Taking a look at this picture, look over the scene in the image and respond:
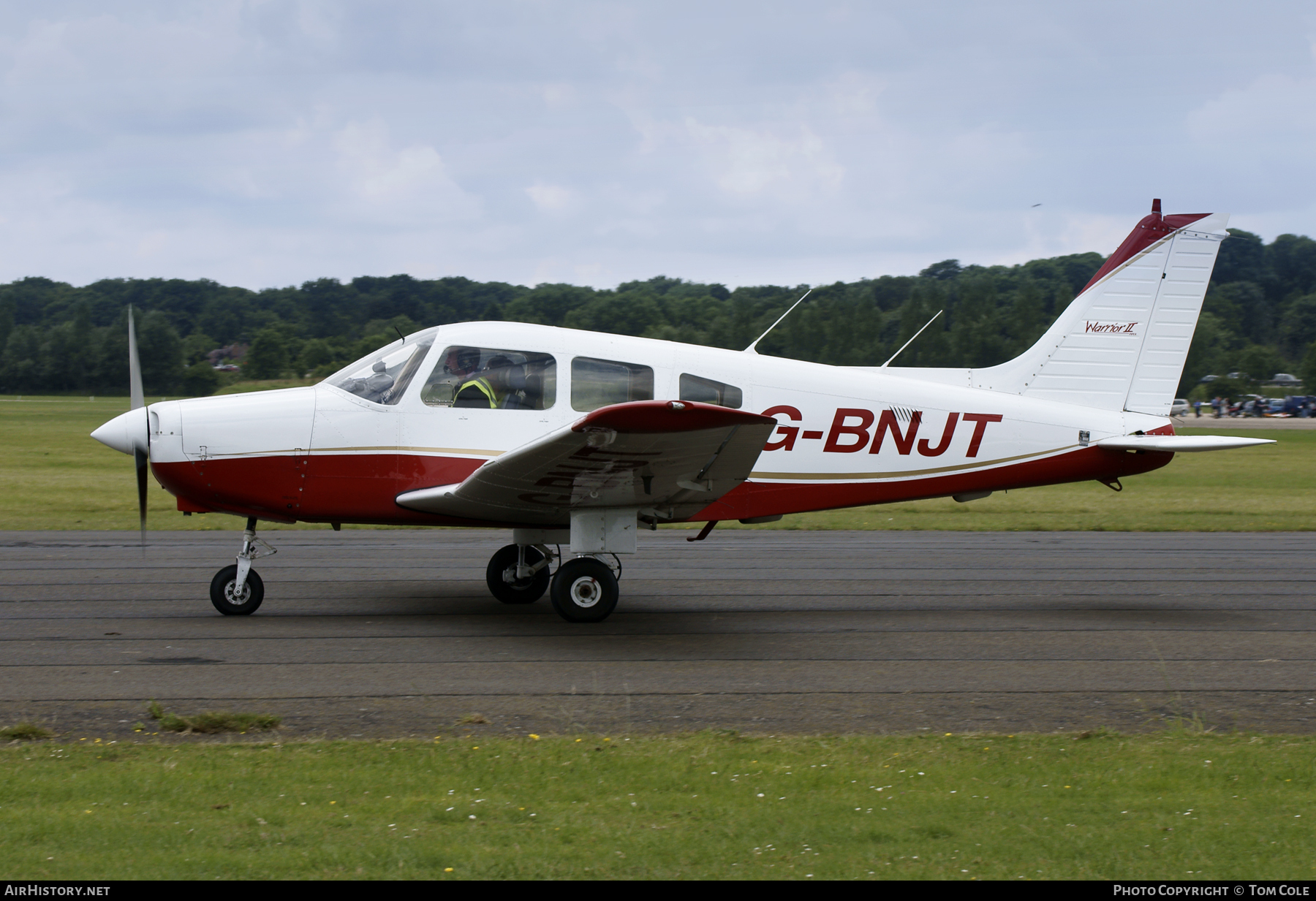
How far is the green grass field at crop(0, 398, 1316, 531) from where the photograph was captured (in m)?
17.5

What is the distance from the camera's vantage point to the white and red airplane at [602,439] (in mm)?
8672

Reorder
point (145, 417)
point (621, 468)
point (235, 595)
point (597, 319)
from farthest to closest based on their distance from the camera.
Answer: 1. point (597, 319)
2. point (235, 595)
3. point (145, 417)
4. point (621, 468)

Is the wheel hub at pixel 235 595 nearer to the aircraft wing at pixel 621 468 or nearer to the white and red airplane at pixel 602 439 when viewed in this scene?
the white and red airplane at pixel 602 439

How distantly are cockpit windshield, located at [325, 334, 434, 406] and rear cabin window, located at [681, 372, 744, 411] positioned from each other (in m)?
2.17

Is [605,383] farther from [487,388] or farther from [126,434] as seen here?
[126,434]

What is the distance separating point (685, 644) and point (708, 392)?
221cm

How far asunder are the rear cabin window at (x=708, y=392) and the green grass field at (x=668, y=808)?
158 inches

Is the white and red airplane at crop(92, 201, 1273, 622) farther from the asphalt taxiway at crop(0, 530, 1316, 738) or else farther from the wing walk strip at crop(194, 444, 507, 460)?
the asphalt taxiway at crop(0, 530, 1316, 738)

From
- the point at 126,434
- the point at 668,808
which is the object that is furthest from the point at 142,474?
the point at 668,808

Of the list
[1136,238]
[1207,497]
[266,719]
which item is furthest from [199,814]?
[1207,497]

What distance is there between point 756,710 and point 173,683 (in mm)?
3678

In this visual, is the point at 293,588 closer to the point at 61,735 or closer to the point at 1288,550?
the point at 61,735

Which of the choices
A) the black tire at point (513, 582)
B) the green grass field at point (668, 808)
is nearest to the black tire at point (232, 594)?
the black tire at point (513, 582)

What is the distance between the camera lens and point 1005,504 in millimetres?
21938
